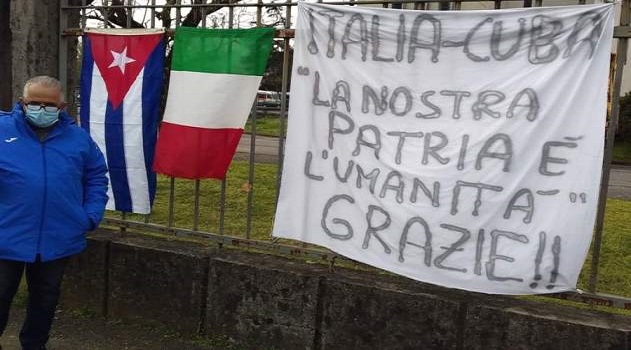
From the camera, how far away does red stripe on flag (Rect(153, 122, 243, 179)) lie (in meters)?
3.85

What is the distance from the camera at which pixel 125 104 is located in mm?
4215

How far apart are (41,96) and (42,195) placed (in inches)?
20.4

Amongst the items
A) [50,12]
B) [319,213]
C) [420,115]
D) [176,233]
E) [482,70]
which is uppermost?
[50,12]

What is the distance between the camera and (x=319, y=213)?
140 inches

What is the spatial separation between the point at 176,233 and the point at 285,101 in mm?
1222

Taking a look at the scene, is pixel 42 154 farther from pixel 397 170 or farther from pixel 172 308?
pixel 397 170

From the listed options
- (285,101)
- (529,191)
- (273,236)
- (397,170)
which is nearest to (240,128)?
(285,101)

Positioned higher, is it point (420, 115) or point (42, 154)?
point (420, 115)

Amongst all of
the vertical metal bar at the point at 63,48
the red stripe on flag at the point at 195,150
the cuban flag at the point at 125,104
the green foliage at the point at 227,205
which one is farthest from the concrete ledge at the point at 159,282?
Result: the vertical metal bar at the point at 63,48

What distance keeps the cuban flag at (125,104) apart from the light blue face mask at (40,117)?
937 mm

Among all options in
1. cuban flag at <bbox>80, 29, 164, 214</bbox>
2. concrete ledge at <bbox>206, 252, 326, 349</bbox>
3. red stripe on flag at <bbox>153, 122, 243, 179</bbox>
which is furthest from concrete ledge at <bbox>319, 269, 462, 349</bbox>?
cuban flag at <bbox>80, 29, 164, 214</bbox>

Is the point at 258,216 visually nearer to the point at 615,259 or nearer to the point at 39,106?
the point at 615,259

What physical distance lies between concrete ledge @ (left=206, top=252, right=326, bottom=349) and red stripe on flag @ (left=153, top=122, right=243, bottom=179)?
570mm

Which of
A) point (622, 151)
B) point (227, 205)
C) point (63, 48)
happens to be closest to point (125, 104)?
point (63, 48)
